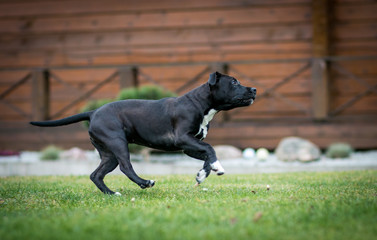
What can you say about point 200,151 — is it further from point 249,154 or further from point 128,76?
point 128,76

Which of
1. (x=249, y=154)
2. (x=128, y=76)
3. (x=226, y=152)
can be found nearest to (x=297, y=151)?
(x=249, y=154)

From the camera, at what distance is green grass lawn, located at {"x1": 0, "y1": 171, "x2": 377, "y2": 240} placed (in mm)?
3539

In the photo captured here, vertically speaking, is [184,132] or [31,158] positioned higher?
[184,132]

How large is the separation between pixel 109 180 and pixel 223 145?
13.4 ft

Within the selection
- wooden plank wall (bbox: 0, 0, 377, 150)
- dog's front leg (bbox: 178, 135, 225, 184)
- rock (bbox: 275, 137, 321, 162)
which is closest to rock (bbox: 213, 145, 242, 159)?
wooden plank wall (bbox: 0, 0, 377, 150)

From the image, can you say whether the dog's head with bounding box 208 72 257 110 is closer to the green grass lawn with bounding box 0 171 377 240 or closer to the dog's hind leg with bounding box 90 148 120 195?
the green grass lawn with bounding box 0 171 377 240

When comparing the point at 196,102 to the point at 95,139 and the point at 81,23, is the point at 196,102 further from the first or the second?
the point at 81,23

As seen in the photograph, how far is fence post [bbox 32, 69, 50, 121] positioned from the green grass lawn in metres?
5.41

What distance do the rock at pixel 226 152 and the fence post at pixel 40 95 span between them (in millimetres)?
3993

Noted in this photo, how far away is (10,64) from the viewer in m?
13.1

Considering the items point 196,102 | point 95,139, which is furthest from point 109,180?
point 196,102

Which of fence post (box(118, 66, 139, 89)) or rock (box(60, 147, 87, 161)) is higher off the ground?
fence post (box(118, 66, 139, 89))

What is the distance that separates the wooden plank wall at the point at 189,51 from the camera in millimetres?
11172

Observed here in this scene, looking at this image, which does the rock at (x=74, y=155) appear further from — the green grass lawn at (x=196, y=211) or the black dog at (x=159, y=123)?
the black dog at (x=159, y=123)
